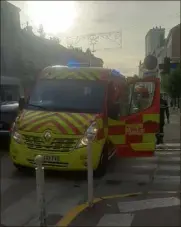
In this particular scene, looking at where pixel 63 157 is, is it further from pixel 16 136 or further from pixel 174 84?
pixel 174 84

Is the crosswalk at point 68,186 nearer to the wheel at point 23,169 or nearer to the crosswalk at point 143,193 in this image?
the crosswalk at point 143,193

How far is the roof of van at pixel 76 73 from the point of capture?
8.53m

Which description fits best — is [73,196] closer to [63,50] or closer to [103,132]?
[103,132]

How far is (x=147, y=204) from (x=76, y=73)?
3650 millimetres

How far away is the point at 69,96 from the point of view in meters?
8.25

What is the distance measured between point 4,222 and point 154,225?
1.85 metres

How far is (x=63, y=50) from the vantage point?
54438 millimetres

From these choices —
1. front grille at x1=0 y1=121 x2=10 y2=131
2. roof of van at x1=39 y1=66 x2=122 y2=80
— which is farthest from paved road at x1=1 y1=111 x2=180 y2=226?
roof of van at x1=39 y1=66 x2=122 y2=80

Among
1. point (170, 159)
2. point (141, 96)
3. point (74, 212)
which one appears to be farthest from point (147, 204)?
point (170, 159)

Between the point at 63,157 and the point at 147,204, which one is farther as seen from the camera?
the point at 63,157

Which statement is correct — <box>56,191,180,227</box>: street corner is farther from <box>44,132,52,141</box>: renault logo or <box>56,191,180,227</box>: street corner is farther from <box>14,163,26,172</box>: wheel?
<box>14,163,26,172</box>: wheel

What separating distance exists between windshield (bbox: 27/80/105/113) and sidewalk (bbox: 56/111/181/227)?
1.41 metres

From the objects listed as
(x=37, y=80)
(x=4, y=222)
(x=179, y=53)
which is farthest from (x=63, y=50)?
(x=4, y=222)

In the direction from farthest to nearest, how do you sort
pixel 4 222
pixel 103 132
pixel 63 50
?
pixel 63 50 < pixel 103 132 < pixel 4 222
